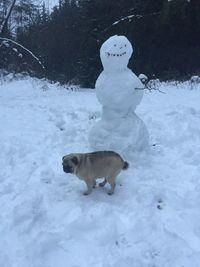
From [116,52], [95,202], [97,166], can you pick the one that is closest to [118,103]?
[116,52]

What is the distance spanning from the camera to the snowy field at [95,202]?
16.0 ft

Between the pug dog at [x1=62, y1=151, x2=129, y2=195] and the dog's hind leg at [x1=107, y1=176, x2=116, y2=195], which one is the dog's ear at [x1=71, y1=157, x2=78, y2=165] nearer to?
the pug dog at [x1=62, y1=151, x2=129, y2=195]

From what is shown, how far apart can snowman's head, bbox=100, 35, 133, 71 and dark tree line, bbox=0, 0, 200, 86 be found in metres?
9.06

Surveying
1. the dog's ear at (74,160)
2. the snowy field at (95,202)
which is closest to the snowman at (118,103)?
the snowy field at (95,202)

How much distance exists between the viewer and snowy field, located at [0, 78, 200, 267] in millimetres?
4863

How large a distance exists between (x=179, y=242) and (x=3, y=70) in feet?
58.6

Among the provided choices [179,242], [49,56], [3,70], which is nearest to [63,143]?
[179,242]

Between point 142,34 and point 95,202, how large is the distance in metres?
12.4

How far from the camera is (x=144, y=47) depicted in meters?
17.5

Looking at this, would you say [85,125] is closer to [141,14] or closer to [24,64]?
[141,14]

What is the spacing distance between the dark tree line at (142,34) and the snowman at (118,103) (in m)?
9.03

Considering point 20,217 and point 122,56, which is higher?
point 122,56

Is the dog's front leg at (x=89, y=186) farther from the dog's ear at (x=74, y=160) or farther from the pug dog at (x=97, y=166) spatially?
the dog's ear at (x=74, y=160)

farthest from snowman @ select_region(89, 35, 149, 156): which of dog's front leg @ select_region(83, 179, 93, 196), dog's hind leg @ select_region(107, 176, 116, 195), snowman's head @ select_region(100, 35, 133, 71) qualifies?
dog's front leg @ select_region(83, 179, 93, 196)
